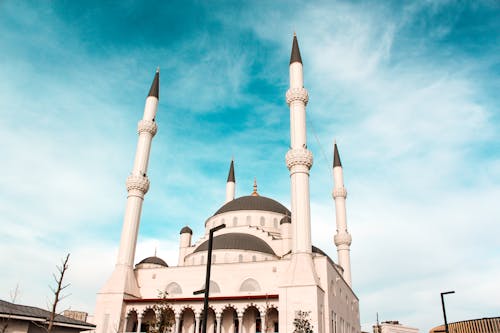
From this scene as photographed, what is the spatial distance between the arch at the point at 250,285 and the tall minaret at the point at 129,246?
8531 millimetres

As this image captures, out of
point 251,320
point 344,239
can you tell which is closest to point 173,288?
point 251,320

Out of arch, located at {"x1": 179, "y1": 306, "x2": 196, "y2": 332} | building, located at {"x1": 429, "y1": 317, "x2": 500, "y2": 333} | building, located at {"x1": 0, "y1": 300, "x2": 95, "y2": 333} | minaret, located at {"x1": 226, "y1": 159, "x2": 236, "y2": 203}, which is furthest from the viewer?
building, located at {"x1": 429, "y1": 317, "x2": 500, "y2": 333}

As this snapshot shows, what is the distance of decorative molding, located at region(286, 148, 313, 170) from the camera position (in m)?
29.3

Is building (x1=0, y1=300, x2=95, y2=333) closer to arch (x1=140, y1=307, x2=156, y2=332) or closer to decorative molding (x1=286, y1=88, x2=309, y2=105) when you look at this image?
arch (x1=140, y1=307, x2=156, y2=332)

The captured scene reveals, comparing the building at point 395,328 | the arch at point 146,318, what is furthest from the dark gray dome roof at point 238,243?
the building at point 395,328

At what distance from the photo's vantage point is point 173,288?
31031 millimetres

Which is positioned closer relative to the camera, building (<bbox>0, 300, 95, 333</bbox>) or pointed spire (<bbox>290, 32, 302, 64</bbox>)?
building (<bbox>0, 300, 95, 333</bbox>)

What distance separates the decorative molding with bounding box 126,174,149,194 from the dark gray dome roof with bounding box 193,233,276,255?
7.24 meters

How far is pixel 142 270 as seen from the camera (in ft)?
106

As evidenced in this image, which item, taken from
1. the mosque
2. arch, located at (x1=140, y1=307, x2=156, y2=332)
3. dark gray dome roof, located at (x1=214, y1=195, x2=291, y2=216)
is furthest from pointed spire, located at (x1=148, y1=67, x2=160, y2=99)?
arch, located at (x1=140, y1=307, x2=156, y2=332)

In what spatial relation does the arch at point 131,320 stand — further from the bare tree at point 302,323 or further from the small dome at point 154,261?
the bare tree at point 302,323

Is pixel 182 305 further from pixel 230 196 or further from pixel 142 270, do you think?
pixel 230 196

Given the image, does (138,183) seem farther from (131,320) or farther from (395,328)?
(395,328)

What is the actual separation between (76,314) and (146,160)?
121ft
